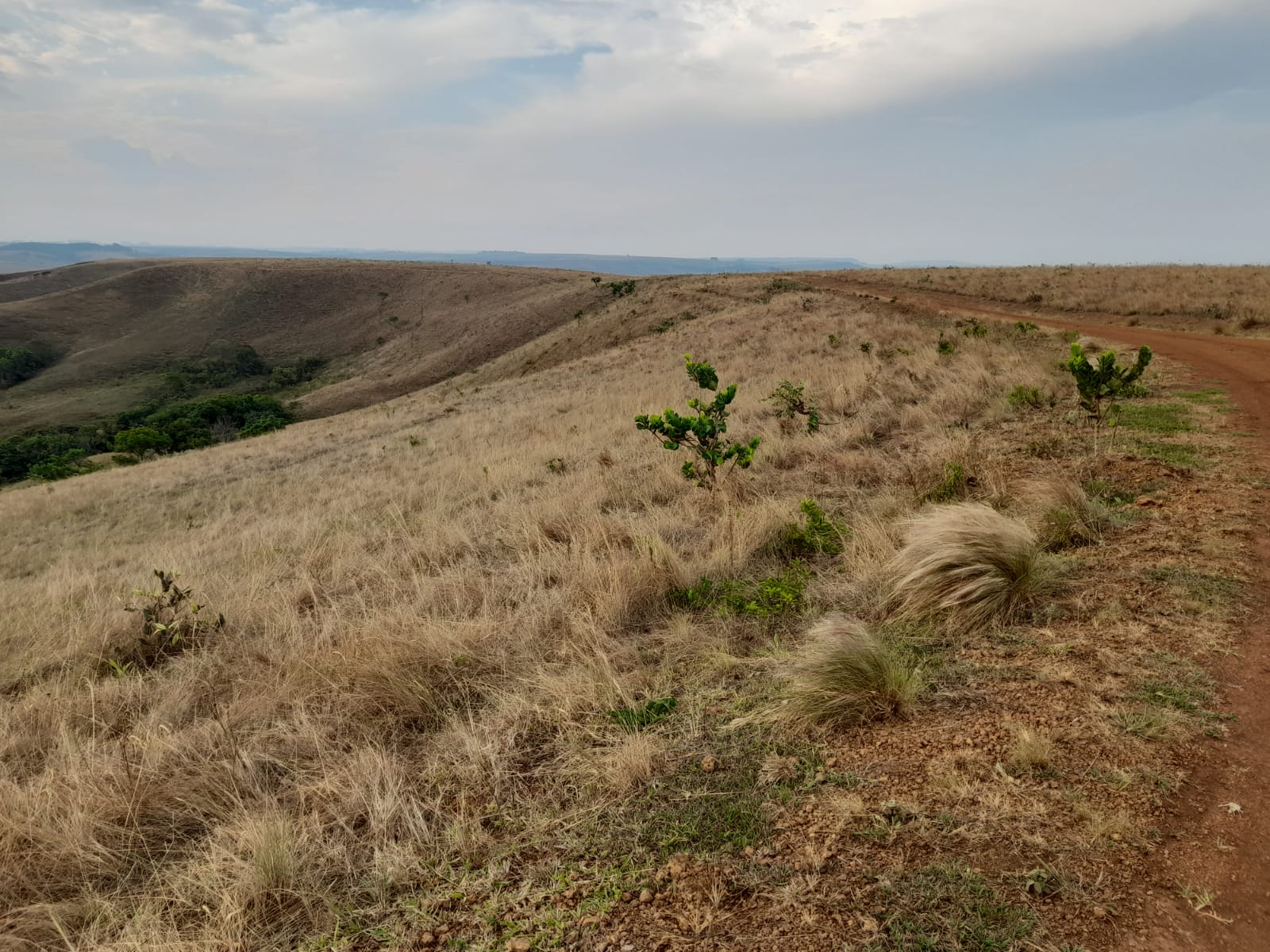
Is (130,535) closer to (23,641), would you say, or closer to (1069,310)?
(23,641)

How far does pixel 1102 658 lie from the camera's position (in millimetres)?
3180

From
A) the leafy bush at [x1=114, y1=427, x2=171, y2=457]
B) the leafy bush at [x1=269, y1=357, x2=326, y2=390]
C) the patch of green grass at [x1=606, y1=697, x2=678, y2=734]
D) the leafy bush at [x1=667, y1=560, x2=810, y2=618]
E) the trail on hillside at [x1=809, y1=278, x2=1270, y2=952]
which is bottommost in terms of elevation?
the leafy bush at [x1=114, y1=427, x2=171, y2=457]

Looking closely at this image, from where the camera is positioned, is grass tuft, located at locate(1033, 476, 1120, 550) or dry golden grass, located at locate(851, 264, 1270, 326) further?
dry golden grass, located at locate(851, 264, 1270, 326)

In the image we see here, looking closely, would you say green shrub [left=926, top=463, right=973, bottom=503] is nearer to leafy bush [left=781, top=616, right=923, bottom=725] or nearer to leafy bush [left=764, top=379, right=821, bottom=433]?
leafy bush [left=781, top=616, right=923, bottom=725]

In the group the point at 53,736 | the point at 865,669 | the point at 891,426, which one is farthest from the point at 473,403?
the point at 865,669

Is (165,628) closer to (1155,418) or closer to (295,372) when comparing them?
(1155,418)

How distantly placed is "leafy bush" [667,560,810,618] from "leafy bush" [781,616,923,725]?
1.03 metres

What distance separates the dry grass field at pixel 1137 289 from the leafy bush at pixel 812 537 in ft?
60.5

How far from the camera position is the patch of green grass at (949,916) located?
1.83 m

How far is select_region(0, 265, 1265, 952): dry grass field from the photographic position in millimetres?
2168

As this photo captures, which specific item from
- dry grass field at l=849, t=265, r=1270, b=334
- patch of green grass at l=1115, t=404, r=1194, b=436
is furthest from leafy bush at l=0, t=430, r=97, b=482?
dry grass field at l=849, t=265, r=1270, b=334

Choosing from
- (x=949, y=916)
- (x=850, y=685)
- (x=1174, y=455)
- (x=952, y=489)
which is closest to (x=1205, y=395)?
(x=1174, y=455)

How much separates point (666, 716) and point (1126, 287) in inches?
1207

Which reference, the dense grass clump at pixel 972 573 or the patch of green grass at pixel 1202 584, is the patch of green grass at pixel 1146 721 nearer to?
the dense grass clump at pixel 972 573
